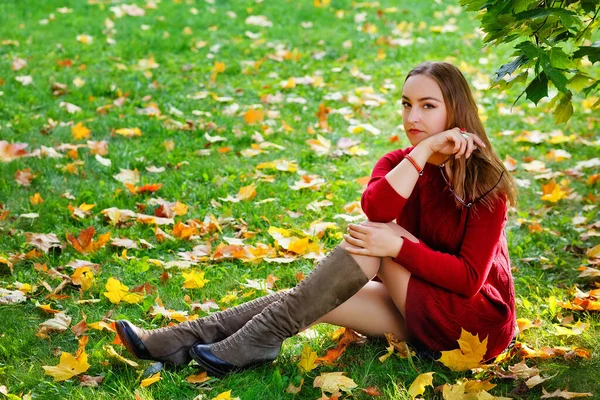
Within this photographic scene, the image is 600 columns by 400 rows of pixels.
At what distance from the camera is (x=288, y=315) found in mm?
2604

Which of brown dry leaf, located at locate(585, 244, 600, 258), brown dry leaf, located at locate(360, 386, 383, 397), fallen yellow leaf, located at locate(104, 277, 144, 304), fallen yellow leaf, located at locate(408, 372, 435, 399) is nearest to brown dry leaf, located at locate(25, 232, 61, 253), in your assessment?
fallen yellow leaf, located at locate(104, 277, 144, 304)

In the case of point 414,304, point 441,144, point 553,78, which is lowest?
point 414,304

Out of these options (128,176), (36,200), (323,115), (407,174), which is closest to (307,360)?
(407,174)

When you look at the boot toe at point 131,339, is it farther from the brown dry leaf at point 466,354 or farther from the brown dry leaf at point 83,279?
the brown dry leaf at point 466,354

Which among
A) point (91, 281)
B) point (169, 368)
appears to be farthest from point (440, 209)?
point (91, 281)

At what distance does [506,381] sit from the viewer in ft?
8.46

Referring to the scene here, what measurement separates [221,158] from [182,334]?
2.29 m

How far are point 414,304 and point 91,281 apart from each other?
1.43m

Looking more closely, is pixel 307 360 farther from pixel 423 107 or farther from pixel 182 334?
pixel 423 107

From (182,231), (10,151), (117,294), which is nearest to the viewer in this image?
(117,294)

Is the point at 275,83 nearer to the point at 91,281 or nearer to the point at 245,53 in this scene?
the point at 245,53

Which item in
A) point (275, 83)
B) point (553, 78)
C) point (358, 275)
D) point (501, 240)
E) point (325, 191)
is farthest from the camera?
point (275, 83)

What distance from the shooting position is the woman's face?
8.58 feet

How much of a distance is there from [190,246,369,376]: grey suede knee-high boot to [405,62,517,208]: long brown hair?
1.50 feet
